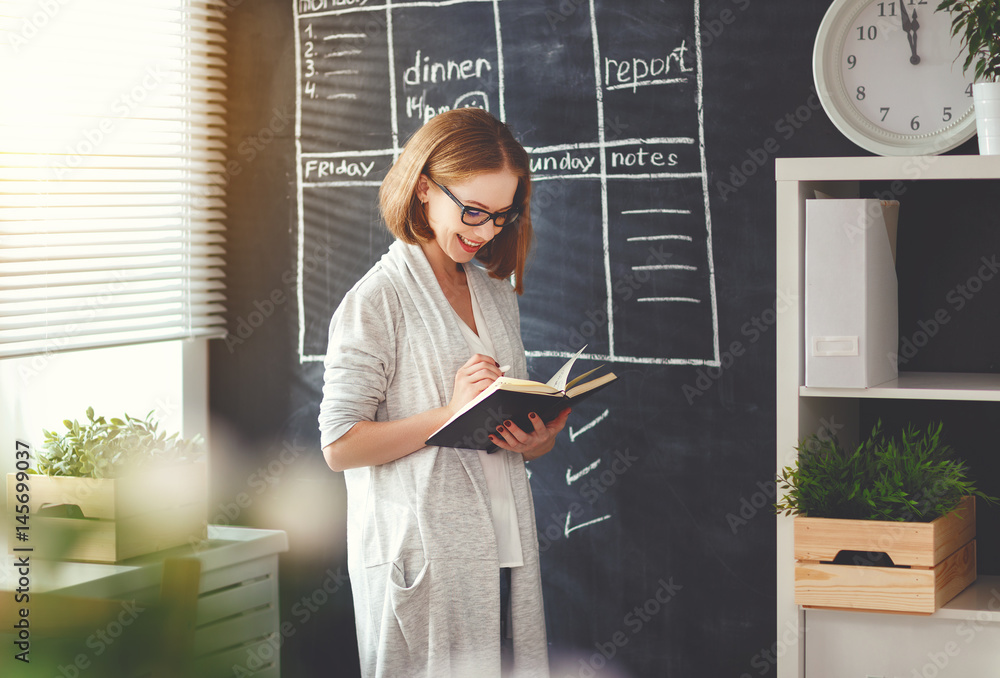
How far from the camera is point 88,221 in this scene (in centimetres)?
233

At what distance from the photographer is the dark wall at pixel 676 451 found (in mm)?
2162

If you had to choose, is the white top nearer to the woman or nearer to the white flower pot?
the woman

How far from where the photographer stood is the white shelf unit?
5.36 feet

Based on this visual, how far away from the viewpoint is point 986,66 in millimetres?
1790

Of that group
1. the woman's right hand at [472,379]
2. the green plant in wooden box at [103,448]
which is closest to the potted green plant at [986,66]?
the woman's right hand at [472,379]

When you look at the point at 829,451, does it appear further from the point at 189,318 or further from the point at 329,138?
the point at 189,318

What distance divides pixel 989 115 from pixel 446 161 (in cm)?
102

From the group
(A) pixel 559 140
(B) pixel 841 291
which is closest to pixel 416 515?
(B) pixel 841 291

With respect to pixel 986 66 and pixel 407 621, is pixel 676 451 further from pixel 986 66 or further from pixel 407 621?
pixel 986 66

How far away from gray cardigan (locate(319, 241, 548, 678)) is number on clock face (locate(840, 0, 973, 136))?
3.48 feet

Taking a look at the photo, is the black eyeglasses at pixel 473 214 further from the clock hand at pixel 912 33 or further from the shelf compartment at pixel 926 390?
the clock hand at pixel 912 33

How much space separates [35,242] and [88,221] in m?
0.16


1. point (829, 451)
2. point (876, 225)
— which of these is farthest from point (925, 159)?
point (829, 451)

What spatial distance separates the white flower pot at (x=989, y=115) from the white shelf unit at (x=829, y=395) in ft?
0.42
